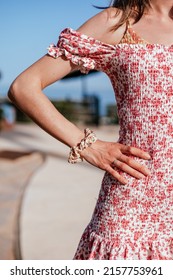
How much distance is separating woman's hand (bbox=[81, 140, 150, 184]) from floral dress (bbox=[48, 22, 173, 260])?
20mm

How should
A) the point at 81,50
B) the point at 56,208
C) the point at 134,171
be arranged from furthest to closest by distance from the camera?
the point at 56,208, the point at 81,50, the point at 134,171

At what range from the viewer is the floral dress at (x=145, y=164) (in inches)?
83.7

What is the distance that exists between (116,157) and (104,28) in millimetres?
437

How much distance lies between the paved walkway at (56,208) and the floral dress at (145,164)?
1.31 ft

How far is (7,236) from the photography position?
5.95 meters

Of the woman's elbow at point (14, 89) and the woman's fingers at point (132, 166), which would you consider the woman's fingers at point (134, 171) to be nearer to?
the woman's fingers at point (132, 166)

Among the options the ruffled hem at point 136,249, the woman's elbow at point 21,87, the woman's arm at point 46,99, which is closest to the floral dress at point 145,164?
the ruffled hem at point 136,249

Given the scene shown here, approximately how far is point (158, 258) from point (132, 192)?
0.23 m

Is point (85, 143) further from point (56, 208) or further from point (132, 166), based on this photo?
point (56, 208)

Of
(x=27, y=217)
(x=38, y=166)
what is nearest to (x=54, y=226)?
(x=27, y=217)

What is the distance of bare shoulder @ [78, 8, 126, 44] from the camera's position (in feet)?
7.34

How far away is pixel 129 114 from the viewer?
2176mm

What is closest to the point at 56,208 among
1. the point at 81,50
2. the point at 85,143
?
the point at 85,143
